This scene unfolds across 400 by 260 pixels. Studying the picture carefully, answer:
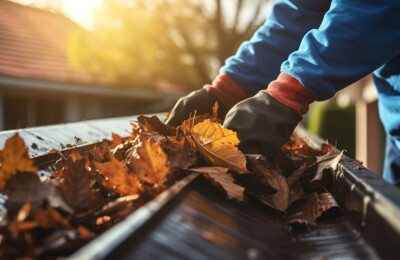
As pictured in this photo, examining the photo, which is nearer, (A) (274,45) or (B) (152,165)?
(B) (152,165)

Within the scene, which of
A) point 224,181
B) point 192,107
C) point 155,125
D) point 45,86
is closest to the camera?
point 224,181

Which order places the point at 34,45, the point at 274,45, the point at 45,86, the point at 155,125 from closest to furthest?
the point at 155,125
the point at 274,45
the point at 45,86
the point at 34,45

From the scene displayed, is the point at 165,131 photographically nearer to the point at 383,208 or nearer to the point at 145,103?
the point at 383,208

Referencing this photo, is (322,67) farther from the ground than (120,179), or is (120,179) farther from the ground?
(322,67)

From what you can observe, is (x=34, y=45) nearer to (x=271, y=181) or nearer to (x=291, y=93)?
(x=291, y=93)

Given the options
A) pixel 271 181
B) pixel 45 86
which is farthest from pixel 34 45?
pixel 271 181

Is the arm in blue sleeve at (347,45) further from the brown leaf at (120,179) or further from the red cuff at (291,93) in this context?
the brown leaf at (120,179)

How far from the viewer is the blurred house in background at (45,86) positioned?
1222cm

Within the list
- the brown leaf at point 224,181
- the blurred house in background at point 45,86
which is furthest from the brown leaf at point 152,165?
the blurred house in background at point 45,86

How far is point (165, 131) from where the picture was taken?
1638mm

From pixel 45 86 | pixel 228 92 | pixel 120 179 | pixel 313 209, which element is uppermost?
pixel 45 86

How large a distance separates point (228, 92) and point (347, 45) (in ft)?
2.62

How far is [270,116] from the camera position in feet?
4.43

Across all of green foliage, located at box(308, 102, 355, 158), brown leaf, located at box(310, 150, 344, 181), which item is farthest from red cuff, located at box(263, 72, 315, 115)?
green foliage, located at box(308, 102, 355, 158)
